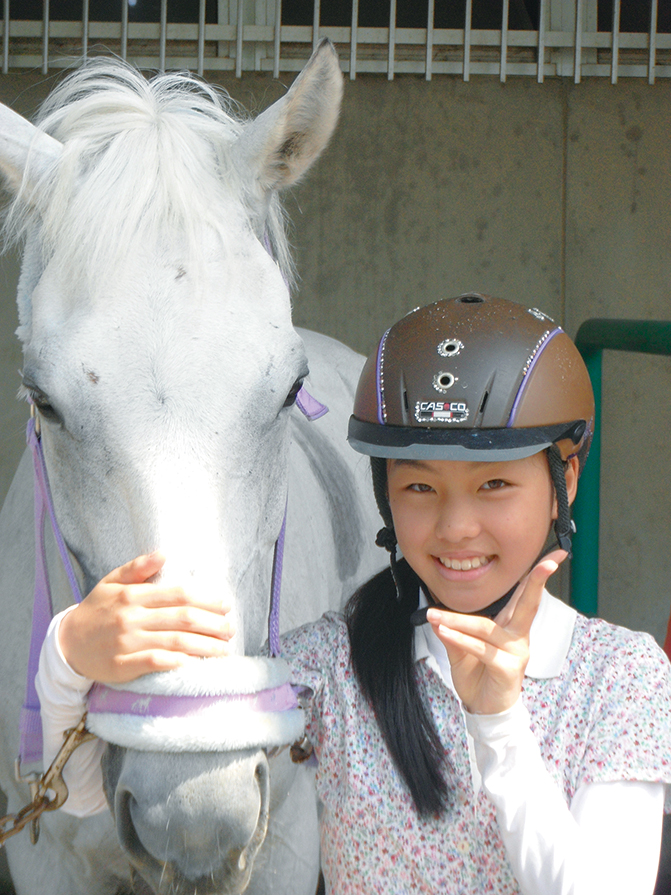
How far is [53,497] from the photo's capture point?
150cm

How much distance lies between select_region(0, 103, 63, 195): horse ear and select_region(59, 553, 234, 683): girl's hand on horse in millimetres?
748

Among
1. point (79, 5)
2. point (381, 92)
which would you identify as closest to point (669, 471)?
point (381, 92)

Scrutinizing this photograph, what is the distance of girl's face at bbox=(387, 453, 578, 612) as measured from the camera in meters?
1.38

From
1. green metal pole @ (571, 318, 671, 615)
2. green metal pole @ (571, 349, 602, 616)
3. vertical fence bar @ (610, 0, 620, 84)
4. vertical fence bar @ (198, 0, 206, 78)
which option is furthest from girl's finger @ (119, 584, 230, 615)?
vertical fence bar @ (610, 0, 620, 84)

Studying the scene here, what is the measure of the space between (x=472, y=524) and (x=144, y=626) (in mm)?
521

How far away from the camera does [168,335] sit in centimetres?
133

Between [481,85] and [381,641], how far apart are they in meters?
3.44

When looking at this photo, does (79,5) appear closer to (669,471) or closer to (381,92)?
(381,92)

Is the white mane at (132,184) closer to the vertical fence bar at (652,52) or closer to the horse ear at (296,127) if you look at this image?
the horse ear at (296,127)

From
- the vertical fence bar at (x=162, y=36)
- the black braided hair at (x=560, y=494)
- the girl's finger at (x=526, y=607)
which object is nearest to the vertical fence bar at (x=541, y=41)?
the vertical fence bar at (x=162, y=36)

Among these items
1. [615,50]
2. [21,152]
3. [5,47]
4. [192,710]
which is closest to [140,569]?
[192,710]

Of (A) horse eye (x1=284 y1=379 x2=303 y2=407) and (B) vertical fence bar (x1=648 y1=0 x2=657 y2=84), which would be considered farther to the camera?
(B) vertical fence bar (x1=648 y1=0 x2=657 y2=84)

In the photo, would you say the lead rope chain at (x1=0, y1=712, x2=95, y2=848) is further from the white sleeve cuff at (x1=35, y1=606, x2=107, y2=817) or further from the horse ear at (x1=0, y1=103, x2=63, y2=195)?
the horse ear at (x1=0, y1=103, x2=63, y2=195)

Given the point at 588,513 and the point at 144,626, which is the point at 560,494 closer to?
the point at 144,626
